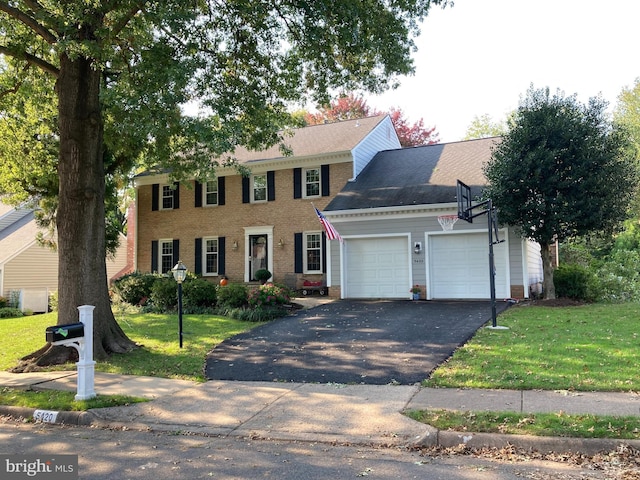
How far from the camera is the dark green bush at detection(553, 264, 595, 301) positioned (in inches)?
614

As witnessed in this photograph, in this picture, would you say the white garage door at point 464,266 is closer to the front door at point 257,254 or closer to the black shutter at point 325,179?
the black shutter at point 325,179

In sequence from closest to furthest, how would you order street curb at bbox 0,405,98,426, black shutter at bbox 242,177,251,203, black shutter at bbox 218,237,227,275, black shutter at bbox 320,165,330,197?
street curb at bbox 0,405,98,426 → black shutter at bbox 320,165,330,197 → black shutter at bbox 242,177,251,203 → black shutter at bbox 218,237,227,275

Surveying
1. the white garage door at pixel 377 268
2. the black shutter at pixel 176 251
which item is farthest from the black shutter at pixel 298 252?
the black shutter at pixel 176 251

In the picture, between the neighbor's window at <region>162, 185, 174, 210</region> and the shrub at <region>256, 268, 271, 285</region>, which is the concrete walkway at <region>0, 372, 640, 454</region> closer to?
the shrub at <region>256, 268, 271, 285</region>

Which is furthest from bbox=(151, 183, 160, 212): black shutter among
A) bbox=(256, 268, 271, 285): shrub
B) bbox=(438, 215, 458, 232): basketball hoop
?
bbox=(438, 215, 458, 232): basketball hoop

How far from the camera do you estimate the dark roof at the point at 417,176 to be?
54.5ft

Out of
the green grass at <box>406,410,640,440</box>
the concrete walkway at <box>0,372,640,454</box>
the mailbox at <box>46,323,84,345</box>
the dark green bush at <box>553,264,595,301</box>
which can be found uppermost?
the dark green bush at <box>553,264,595,301</box>

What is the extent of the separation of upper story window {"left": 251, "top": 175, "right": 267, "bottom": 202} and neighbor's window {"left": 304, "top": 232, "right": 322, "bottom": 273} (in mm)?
2786

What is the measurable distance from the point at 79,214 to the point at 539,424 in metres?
8.63

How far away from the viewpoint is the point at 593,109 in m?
14.1

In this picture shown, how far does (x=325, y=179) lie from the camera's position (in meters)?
19.4

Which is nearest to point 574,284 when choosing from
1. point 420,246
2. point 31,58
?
point 420,246

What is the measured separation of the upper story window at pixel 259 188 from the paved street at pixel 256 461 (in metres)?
15.5

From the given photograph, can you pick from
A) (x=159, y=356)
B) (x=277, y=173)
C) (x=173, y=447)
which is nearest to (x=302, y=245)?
(x=277, y=173)
